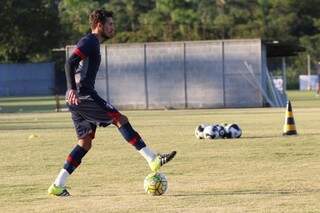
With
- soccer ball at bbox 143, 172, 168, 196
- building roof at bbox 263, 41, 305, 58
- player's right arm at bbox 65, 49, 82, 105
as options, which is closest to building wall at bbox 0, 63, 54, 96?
building roof at bbox 263, 41, 305, 58

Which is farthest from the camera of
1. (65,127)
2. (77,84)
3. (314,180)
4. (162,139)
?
(65,127)

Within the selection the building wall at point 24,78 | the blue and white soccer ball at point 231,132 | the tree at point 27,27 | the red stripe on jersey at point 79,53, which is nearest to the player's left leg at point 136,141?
the red stripe on jersey at point 79,53

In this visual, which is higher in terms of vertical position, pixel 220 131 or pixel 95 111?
pixel 95 111

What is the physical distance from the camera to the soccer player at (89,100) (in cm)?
1087

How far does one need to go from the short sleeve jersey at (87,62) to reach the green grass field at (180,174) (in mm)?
1271

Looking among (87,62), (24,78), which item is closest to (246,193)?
(87,62)

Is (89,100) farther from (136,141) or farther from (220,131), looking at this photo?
(220,131)

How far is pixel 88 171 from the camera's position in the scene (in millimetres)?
13789

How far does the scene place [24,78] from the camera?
79375 millimetres

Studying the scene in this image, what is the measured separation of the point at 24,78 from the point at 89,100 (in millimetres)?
69258

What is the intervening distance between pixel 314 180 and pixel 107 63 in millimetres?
33606

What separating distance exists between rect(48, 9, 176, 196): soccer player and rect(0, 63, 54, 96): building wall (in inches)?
2670

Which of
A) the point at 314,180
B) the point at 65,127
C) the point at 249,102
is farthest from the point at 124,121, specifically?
the point at 249,102

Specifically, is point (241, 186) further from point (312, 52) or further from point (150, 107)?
point (312, 52)
